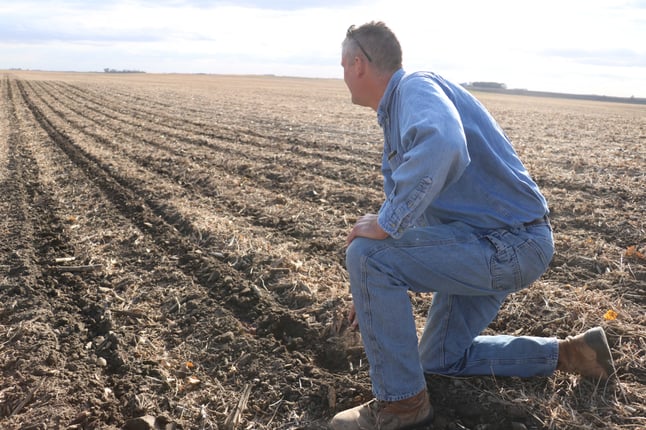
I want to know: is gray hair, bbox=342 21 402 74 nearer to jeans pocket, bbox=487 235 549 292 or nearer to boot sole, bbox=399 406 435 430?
jeans pocket, bbox=487 235 549 292

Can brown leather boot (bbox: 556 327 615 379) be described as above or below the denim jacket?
below

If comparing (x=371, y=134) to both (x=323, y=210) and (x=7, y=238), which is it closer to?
(x=323, y=210)

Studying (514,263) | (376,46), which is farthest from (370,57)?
(514,263)

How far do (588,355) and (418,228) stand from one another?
4.00 feet

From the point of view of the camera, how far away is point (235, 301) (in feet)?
14.0

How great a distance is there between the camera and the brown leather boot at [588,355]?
2.97 meters

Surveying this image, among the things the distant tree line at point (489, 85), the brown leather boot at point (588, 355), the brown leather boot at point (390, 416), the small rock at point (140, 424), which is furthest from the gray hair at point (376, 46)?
the distant tree line at point (489, 85)

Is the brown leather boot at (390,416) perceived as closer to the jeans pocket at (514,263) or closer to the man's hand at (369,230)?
the jeans pocket at (514,263)

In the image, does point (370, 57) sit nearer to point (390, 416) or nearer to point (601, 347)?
point (390, 416)

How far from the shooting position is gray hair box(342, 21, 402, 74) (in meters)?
2.71

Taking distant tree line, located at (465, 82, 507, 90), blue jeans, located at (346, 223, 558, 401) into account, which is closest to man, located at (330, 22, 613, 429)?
blue jeans, located at (346, 223, 558, 401)

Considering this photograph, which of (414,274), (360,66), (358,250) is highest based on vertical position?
(360,66)

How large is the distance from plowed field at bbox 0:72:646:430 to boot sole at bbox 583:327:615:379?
0.32 feet

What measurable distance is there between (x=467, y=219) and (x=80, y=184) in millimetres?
6973
